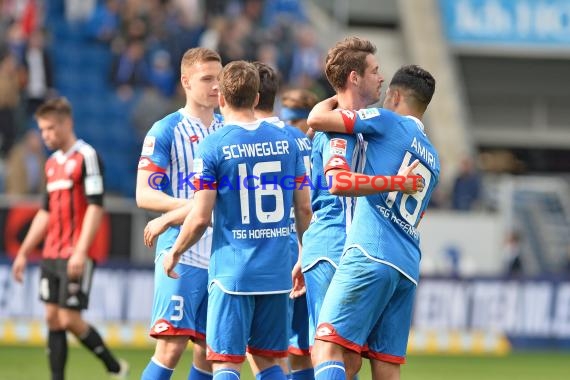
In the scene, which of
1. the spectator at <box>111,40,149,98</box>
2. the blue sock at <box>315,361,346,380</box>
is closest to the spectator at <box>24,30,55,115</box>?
the spectator at <box>111,40,149,98</box>

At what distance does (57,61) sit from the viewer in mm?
21047

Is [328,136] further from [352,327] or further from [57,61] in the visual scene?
[57,61]

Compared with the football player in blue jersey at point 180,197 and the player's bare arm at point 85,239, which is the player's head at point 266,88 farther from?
the player's bare arm at point 85,239

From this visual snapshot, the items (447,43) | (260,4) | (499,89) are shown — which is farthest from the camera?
(499,89)

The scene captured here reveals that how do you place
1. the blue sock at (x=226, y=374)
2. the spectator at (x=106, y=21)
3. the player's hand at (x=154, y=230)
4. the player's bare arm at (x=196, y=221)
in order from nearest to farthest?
the player's bare arm at (x=196, y=221) → the blue sock at (x=226, y=374) → the player's hand at (x=154, y=230) → the spectator at (x=106, y=21)

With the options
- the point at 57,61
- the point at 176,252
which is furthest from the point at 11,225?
the point at 176,252

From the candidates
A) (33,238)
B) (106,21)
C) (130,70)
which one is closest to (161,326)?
(33,238)

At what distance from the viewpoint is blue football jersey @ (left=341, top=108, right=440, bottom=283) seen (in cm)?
707

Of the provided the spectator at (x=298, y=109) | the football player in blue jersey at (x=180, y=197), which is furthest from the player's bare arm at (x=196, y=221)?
the spectator at (x=298, y=109)

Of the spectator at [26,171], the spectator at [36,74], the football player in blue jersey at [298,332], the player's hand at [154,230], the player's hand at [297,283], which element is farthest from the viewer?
the spectator at [36,74]

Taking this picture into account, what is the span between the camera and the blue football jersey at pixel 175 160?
8008mm

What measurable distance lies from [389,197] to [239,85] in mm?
1056

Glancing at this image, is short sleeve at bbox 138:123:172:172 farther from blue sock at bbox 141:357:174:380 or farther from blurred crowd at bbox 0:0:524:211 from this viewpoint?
blurred crowd at bbox 0:0:524:211

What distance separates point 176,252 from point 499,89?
22590 mm
